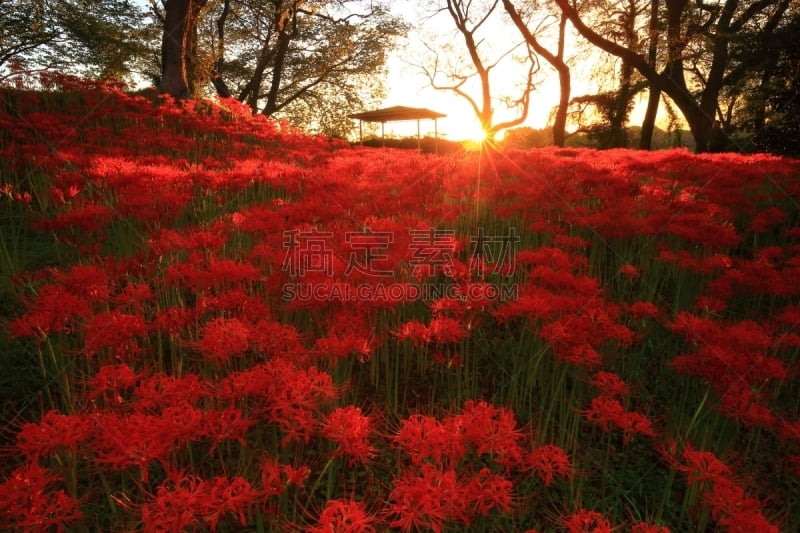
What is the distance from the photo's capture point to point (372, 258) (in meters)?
2.84

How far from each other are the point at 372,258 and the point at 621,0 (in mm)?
26223

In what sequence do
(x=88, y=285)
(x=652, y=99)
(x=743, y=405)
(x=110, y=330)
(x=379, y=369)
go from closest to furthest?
(x=110, y=330) < (x=743, y=405) < (x=88, y=285) < (x=379, y=369) < (x=652, y=99)

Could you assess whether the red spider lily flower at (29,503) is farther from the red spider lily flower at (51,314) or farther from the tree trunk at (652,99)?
the tree trunk at (652,99)

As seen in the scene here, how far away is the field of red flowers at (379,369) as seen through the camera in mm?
1425

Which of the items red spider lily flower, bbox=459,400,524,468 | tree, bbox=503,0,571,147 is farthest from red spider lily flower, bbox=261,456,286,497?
tree, bbox=503,0,571,147

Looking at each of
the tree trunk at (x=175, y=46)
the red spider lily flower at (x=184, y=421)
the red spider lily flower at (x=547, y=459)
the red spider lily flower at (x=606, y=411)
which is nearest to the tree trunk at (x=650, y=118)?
the tree trunk at (x=175, y=46)

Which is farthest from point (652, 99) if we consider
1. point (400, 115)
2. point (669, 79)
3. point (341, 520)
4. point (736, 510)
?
point (341, 520)

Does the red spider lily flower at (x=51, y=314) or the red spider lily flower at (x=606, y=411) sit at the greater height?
the red spider lily flower at (x=51, y=314)

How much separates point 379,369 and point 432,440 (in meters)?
1.45

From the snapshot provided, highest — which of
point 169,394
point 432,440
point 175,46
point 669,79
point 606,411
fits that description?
point 175,46

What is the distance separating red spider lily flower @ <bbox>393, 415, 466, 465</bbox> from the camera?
55.2 inches

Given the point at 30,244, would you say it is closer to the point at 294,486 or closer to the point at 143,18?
the point at 294,486

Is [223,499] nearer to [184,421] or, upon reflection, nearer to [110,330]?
[184,421]

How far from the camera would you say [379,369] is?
2.85 m
